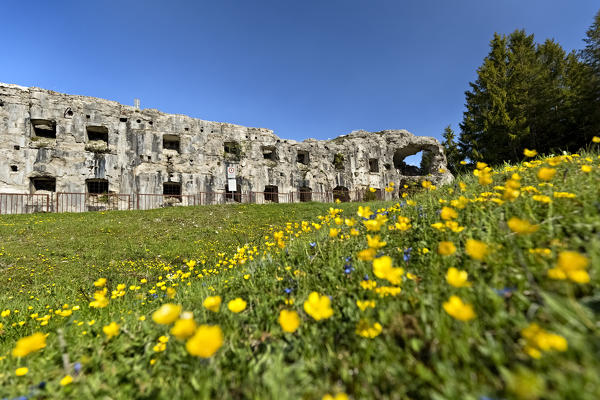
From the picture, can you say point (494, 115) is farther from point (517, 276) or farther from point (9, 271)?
point (9, 271)

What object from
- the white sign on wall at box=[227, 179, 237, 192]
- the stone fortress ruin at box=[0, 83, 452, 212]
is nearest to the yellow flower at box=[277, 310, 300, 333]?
the stone fortress ruin at box=[0, 83, 452, 212]

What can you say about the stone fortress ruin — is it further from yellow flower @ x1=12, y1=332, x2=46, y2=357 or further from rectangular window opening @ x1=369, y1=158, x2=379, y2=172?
yellow flower @ x1=12, y1=332, x2=46, y2=357

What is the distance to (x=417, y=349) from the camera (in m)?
1.03

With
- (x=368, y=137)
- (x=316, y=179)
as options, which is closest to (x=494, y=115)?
(x=368, y=137)

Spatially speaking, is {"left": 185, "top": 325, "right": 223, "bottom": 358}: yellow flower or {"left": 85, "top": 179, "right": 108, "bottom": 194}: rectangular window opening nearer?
{"left": 185, "top": 325, "right": 223, "bottom": 358}: yellow flower

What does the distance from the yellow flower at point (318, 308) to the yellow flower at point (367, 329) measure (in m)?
0.20

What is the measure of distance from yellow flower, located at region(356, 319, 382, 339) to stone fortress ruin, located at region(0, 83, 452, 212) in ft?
56.2

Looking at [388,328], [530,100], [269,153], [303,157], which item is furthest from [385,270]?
[530,100]

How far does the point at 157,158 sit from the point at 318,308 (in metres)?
21.6

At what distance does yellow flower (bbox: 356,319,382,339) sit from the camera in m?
1.15

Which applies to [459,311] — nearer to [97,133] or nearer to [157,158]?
[157,158]

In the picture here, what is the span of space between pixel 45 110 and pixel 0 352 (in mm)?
22425

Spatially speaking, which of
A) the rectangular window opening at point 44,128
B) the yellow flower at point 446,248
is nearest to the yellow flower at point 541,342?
the yellow flower at point 446,248

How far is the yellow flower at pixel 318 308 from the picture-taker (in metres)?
1.11
